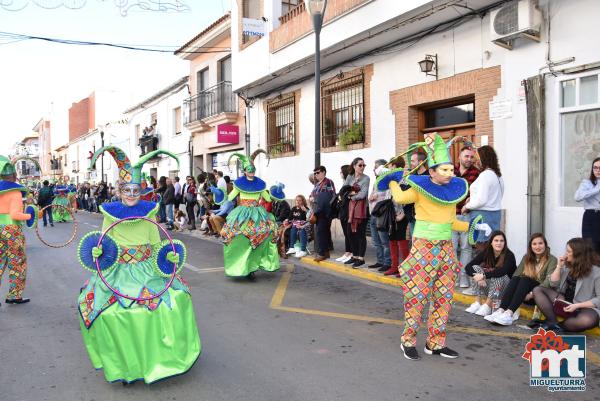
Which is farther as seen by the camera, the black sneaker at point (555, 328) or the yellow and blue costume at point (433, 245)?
the black sneaker at point (555, 328)

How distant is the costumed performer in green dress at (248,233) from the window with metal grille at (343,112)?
470 cm

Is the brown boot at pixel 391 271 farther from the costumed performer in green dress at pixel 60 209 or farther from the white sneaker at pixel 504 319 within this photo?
the costumed performer in green dress at pixel 60 209

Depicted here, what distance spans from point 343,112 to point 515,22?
5.43m

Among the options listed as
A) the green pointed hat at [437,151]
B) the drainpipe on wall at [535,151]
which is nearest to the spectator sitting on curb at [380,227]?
the drainpipe on wall at [535,151]

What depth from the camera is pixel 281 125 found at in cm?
1587

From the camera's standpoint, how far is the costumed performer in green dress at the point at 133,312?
3.79 meters

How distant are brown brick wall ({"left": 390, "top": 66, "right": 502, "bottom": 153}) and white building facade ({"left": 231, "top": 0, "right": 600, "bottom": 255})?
21 millimetres

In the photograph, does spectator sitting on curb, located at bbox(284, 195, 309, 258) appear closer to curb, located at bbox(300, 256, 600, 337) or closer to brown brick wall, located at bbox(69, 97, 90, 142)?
curb, located at bbox(300, 256, 600, 337)

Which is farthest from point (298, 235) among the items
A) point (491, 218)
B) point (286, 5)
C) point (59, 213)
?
point (59, 213)

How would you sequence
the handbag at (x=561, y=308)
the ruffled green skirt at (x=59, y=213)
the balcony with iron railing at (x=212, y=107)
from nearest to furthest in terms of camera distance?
1. the handbag at (x=561, y=308)
2. the balcony with iron railing at (x=212, y=107)
3. the ruffled green skirt at (x=59, y=213)

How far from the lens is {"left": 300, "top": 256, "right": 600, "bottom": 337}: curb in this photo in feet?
19.6

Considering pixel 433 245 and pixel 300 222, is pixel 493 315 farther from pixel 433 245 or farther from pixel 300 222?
pixel 300 222

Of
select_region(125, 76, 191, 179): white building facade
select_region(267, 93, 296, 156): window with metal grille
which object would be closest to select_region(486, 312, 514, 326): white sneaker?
select_region(267, 93, 296, 156): window with metal grille

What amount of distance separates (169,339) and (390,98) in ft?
28.1
